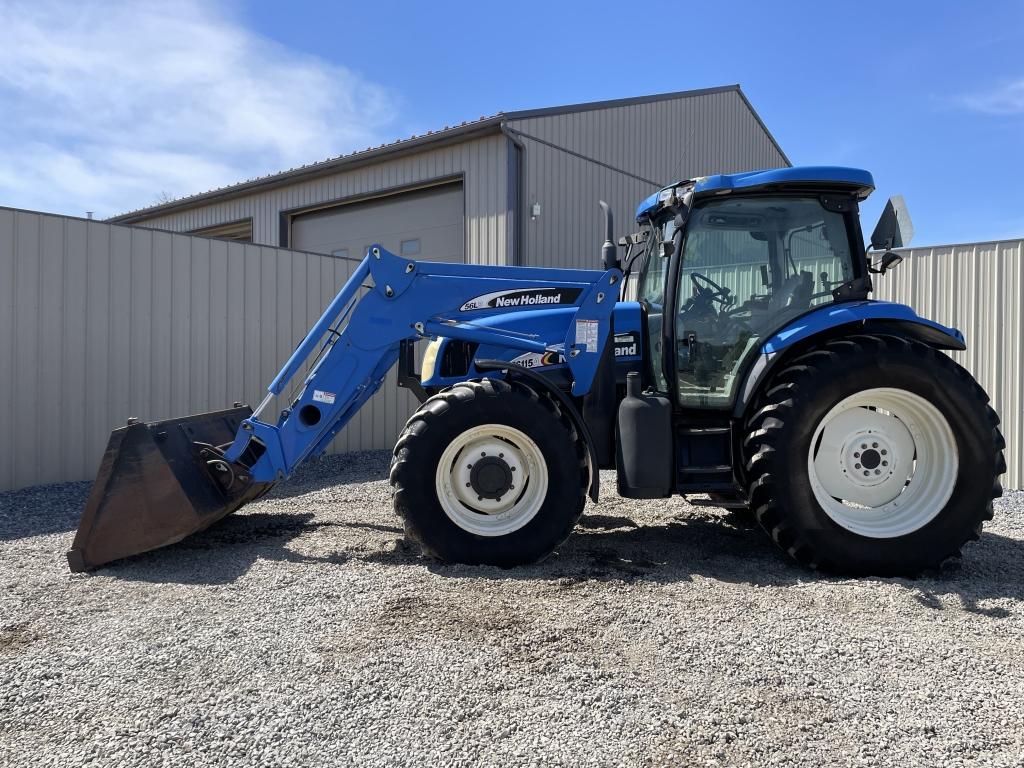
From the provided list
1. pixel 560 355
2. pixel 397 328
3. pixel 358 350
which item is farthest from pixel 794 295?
pixel 358 350

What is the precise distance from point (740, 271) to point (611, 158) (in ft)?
26.3

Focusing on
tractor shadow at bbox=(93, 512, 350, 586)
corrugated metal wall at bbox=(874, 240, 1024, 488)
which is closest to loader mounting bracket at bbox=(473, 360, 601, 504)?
tractor shadow at bbox=(93, 512, 350, 586)

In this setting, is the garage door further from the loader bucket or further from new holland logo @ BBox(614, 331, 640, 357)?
the loader bucket

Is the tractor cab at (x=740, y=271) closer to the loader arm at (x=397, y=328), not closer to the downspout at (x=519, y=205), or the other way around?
the loader arm at (x=397, y=328)

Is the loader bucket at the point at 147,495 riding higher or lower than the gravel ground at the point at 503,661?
higher

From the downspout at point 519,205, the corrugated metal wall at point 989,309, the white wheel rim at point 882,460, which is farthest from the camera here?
the downspout at point 519,205

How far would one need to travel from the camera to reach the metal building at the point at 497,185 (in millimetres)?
10297

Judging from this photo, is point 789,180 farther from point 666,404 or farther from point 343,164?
point 343,164

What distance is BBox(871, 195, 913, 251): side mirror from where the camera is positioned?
4512mm

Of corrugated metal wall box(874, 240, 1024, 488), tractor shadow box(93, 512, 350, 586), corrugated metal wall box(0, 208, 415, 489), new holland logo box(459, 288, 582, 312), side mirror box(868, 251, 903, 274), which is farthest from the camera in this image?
corrugated metal wall box(874, 240, 1024, 488)

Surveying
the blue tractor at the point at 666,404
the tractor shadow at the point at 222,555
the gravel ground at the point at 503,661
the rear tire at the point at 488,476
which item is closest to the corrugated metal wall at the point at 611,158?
the blue tractor at the point at 666,404

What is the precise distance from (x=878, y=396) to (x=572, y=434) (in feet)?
6.11

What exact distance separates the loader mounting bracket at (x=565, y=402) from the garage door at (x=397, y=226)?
21.9ft

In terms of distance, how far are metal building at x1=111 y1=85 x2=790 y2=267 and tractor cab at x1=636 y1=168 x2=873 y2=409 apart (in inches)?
231
